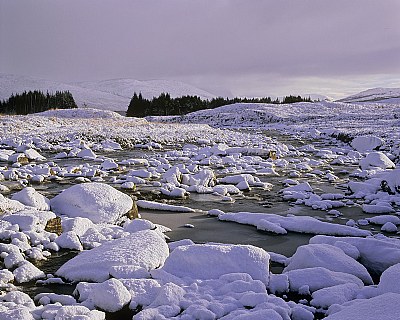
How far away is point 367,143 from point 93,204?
15291 mm

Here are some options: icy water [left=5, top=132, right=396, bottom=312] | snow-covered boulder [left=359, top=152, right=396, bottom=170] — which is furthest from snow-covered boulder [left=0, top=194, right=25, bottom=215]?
snow-covered boulder [left=359, top=152, right=396, bottom=170]

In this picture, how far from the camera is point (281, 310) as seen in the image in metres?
3.58

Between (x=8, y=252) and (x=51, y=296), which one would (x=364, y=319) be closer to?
(x=51, y=296)

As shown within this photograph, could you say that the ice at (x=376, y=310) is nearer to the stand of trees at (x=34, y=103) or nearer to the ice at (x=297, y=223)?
the ice at (x=297, y=223)

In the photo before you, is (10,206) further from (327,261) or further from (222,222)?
(327,261)

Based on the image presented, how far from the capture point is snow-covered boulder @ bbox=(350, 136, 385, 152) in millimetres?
18359

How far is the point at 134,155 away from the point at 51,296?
11.8 m

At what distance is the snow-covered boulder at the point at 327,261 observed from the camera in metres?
4.47

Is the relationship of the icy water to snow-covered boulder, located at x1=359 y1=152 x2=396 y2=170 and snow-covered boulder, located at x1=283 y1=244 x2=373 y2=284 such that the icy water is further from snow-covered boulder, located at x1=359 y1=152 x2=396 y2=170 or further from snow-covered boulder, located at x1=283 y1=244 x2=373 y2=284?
snow-covered boulder, located at x1=359 y1=152 x2=396 y2=170

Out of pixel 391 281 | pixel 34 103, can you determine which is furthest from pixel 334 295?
pixel 34 103

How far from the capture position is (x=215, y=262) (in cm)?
444

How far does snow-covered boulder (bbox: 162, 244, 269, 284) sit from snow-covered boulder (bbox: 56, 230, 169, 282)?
0.71 ft

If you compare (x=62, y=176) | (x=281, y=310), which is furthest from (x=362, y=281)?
(x=62, y=176)

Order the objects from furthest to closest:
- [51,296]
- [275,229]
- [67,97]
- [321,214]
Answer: [67,97] → [321,214] → [275,229] → [51,296]
